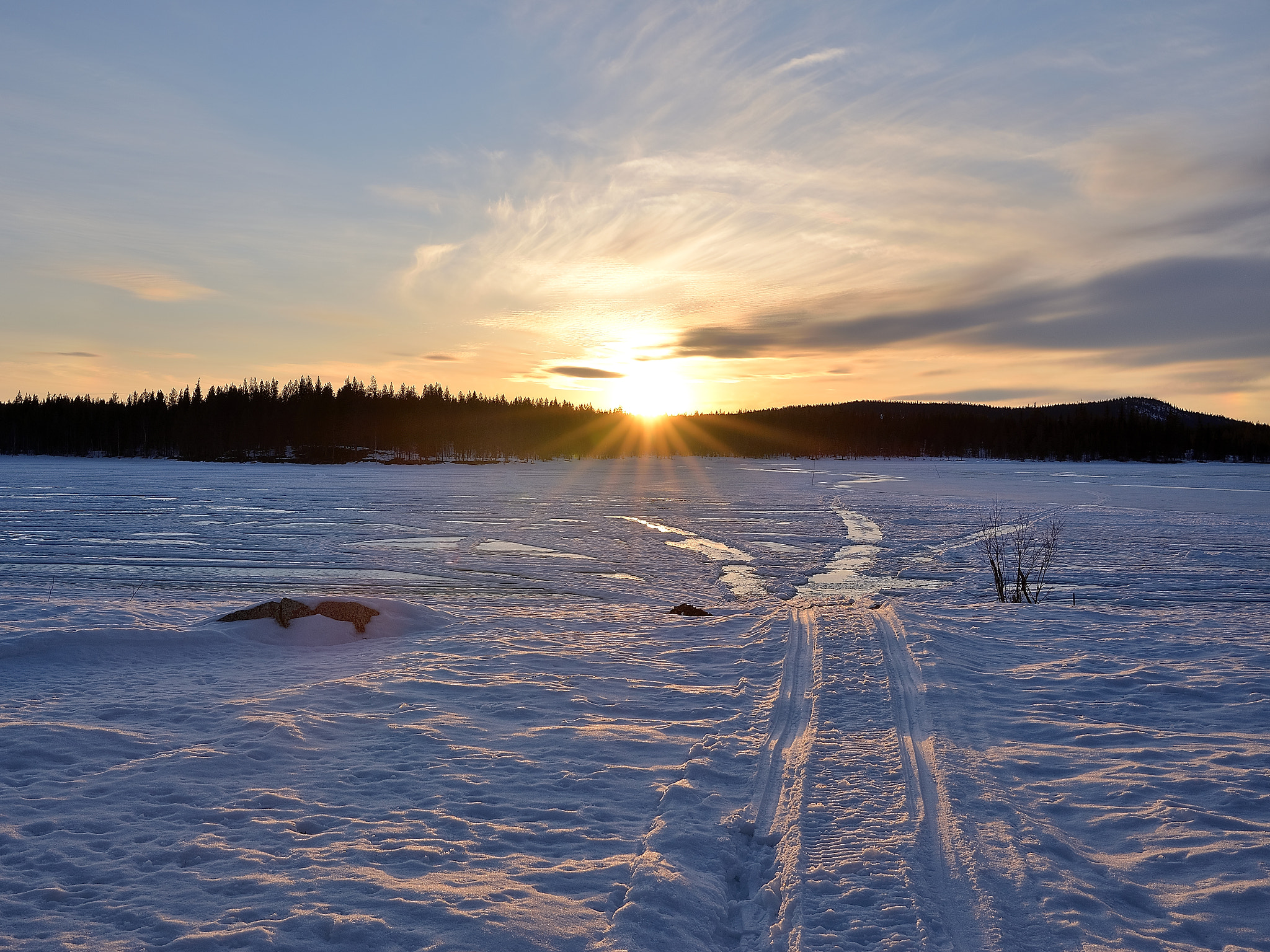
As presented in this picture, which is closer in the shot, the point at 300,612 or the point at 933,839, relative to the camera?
the point at 933,839

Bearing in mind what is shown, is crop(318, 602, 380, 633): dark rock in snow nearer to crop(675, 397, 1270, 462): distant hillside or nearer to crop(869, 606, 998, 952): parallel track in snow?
crop(869, 606, 998, 952): parallel track in snow

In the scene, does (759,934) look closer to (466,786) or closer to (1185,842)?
(466,786)

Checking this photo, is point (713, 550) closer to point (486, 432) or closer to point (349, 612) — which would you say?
point (349, 612)

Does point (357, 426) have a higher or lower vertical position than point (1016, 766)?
higher

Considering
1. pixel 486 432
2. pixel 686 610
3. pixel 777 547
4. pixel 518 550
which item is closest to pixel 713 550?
pixel 777 547

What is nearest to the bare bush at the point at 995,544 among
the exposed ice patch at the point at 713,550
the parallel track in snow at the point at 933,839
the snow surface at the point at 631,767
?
the snow surface at the point at 631,767

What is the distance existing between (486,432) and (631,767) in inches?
4992

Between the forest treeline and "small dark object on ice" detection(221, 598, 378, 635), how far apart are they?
329 ft

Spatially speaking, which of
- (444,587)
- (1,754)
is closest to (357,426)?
(444,587)

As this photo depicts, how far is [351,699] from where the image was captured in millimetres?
7281

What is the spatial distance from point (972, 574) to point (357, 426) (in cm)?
11707

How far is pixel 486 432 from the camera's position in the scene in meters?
130

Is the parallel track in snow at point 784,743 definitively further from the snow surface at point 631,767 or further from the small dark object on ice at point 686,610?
the small dark object on ice at point 686,610

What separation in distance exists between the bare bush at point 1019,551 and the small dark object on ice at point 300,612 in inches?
437
